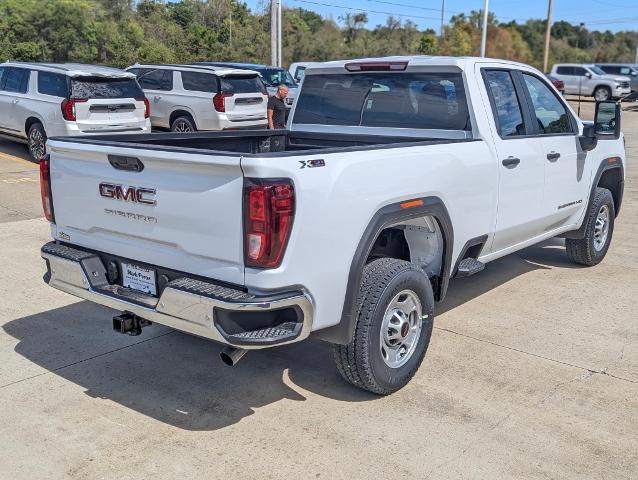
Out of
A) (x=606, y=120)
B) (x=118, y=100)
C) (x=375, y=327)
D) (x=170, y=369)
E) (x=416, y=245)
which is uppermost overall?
(x=606, y=120)

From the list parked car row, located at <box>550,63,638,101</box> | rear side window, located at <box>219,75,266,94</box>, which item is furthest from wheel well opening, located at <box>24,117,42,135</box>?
parked car row, located at <box>550,63,638,101</box>

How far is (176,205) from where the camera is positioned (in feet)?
11.9

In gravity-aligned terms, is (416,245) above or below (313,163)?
below

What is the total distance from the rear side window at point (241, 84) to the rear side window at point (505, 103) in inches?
395

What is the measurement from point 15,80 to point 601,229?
1083 cm

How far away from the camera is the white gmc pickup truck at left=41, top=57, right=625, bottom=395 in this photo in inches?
135

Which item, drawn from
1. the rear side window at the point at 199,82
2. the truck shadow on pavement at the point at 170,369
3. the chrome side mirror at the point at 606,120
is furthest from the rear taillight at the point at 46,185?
the rear side window at the point at 199,82

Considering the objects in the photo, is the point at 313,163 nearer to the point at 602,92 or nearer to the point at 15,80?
the point at 15,80

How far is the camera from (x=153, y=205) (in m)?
3.75

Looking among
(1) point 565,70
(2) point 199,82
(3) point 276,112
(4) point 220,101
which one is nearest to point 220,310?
(3) point 276,112

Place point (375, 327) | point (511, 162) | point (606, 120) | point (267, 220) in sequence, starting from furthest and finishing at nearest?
point (606, 120) < point (511, 162) < point (375, 327) < point (267, 220)

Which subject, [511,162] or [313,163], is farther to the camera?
[511,162]

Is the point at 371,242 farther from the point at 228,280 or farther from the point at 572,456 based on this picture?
the point at 572,456

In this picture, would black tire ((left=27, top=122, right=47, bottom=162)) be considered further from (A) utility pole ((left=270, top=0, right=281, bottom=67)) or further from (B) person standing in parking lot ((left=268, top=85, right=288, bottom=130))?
(A) utility pole ((left=270, top=0, right=281, bottom=67))
